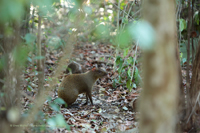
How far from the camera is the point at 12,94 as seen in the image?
6.15 ft

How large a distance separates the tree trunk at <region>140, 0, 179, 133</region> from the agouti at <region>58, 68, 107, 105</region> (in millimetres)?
3447

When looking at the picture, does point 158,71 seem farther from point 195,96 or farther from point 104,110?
point 104,110

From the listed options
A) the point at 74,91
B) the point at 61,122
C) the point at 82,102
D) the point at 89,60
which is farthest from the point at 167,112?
the point at 89,60

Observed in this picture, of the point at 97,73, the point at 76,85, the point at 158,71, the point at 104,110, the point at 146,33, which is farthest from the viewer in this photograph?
the point at 97,73

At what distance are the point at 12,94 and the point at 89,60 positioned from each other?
6.12 m

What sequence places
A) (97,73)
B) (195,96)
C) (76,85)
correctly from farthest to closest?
1. (97,73)
2. (76,85)
3. (195,96)

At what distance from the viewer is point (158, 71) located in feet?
4.07

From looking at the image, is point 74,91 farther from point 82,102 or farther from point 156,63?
point 156,63

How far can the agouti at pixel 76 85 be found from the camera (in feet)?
15.6

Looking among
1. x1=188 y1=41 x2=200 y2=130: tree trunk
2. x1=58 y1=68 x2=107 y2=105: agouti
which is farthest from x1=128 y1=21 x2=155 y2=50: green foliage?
x1=58 y1=68 x2=107 y2=105: agouti

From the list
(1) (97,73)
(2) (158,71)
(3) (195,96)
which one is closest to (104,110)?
(1) (97,73)

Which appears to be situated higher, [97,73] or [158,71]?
[158,71]

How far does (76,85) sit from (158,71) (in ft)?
12.7

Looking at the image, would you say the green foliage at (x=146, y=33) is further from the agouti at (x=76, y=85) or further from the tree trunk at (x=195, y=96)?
the agouti at (x=76, y=85)
